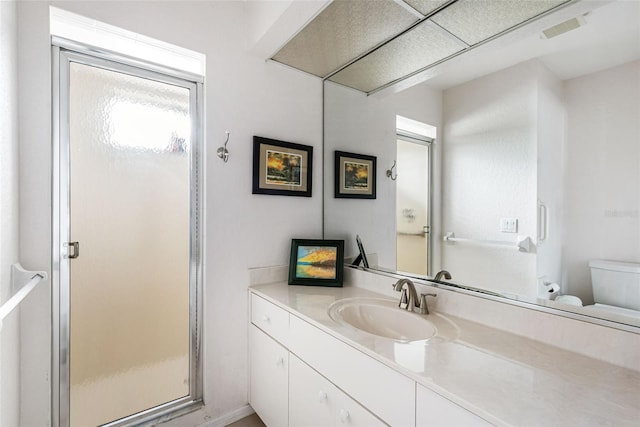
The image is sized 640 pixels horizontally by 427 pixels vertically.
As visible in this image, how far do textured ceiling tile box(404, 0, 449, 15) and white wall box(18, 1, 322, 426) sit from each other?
0.82 meters

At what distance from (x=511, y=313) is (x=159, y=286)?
167cm

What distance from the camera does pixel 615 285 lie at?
0.92 meters

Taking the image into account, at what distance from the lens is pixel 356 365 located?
0.98 meters

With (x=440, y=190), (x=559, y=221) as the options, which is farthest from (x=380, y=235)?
(x=559, y=221)

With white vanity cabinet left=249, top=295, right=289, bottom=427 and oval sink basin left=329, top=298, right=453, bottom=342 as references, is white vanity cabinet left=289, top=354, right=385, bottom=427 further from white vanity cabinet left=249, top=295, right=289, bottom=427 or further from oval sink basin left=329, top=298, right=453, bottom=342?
oval sink basin left=329, top=298, right=453, bottom=342

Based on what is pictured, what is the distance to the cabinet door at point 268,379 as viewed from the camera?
4.58 feet

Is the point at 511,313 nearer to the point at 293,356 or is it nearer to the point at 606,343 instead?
the point at 606,343

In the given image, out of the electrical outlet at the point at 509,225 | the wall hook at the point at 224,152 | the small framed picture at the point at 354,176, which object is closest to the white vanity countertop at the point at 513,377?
the electrical outlet at the point at 509,225

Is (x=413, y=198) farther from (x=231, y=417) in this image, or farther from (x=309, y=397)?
(x=231, y=417)

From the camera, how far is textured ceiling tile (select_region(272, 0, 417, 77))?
4.50ft

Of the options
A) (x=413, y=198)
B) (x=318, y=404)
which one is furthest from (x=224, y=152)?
(x=318, y=404)

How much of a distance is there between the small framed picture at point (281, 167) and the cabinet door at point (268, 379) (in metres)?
0.84

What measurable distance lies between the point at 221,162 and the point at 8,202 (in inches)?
33.4

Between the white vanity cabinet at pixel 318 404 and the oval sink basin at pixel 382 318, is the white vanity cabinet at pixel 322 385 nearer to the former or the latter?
the white vanity cabinet at pixel 318 404
